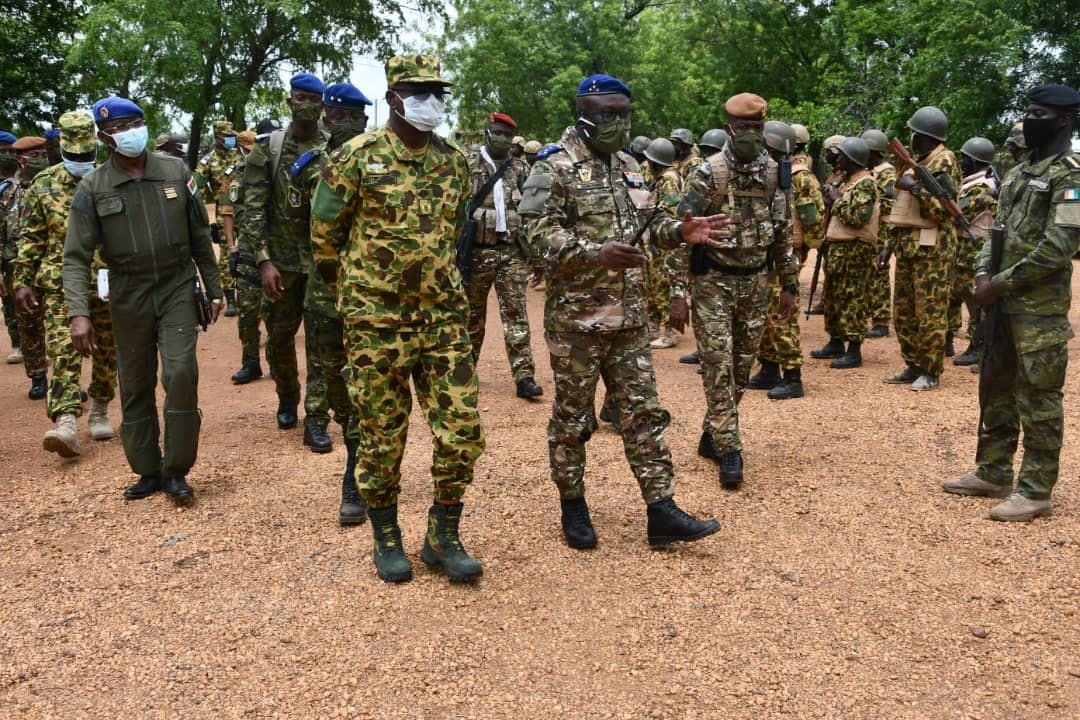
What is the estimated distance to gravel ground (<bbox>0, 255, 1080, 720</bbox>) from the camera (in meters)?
3.65

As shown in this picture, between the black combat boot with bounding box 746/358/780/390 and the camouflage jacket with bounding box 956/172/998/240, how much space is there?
239 cm

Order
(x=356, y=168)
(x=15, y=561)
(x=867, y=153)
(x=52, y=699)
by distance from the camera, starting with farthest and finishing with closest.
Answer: (x=867, y=153) < (x=15, y=561) < (x=356, y=168) < (x=52, y=699)

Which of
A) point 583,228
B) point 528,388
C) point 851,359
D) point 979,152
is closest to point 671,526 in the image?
point 583,228

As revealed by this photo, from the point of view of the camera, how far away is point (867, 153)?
933 centimetres

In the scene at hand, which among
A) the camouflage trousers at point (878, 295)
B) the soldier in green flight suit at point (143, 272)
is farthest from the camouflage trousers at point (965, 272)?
the soldier in green flight suit at point (143, 272)

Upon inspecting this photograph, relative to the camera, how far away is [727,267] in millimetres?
6016

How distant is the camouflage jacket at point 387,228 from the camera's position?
4242 millimetres

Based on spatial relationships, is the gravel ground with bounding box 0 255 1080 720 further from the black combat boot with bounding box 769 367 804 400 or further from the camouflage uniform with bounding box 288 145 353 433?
the black combat boot with bounding box 769 367 804 400

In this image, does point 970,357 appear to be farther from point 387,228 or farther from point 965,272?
point 387,228

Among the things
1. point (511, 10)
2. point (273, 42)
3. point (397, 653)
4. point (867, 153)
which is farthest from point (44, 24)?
point (397, 653)

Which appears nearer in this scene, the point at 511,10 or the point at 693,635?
the point at 693,635

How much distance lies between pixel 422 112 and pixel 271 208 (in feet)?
8.67

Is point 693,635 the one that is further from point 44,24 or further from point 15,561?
point 44,24

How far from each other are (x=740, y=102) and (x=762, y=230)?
0.79m
